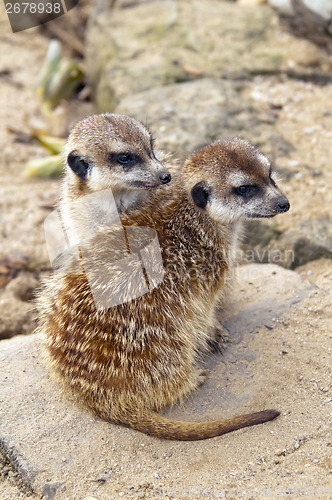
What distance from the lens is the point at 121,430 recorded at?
2445mm

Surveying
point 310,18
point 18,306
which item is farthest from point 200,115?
point 18,306

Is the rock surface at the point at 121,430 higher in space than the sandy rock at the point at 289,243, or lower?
higher

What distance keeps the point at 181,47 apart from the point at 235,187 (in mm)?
3459

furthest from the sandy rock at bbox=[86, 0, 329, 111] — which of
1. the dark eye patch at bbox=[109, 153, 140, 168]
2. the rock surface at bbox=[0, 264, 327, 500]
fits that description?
the rock surface at bbox=[0, 264, 327, 500]

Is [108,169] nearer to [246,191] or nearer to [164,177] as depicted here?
[164,177]

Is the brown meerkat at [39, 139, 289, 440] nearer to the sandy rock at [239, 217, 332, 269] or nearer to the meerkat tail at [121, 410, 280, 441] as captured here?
the meerkat tail at [121, 410, 280, 441]

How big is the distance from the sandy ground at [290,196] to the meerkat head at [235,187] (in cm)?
69

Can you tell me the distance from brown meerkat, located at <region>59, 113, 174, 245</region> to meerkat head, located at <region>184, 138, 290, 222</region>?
11.4 inches

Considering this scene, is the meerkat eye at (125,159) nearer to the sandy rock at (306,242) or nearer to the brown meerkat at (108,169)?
the brown meerkat at (108,169)

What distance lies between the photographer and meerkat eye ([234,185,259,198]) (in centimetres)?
281

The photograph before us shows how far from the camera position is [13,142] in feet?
19.3

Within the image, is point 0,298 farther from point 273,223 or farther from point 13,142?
point 13,142

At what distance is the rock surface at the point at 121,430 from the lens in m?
2.24

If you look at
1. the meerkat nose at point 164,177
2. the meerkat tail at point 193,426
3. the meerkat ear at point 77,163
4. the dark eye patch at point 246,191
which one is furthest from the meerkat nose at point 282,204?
the meerkat ear at point 77,163
